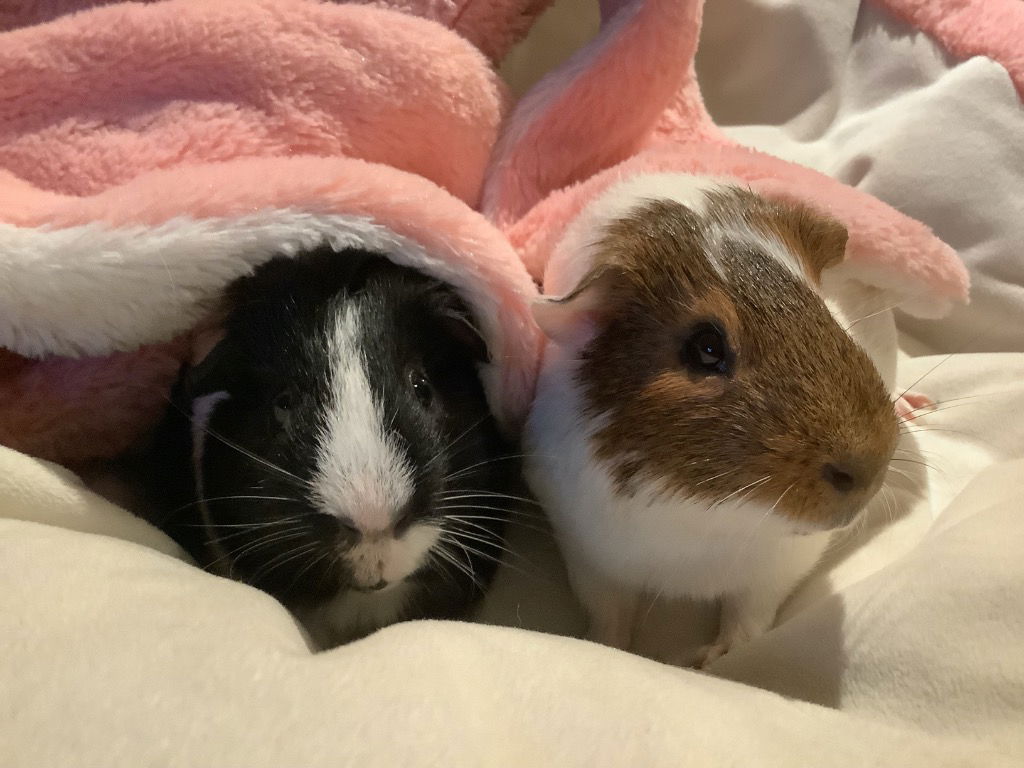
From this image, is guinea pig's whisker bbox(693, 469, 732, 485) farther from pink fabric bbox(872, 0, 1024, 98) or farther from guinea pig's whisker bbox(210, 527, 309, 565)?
pink fabric bbox(872, 0, 1024, 98)

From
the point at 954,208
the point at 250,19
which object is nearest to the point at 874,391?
the point at 954,208

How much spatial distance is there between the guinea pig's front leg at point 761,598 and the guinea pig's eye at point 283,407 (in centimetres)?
51

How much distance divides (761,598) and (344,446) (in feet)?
1.60

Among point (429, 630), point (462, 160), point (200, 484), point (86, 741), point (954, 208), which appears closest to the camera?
point (86, 741)

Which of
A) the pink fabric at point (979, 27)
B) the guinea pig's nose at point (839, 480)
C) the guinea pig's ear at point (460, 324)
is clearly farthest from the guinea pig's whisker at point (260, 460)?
the pink fabric at point (979, 27)

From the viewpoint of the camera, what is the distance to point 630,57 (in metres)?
1.05

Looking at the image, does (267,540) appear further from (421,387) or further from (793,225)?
(793,225)

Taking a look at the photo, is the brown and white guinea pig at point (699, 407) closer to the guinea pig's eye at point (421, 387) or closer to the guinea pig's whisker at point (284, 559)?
the guinea pig's eye at point (421, 387)

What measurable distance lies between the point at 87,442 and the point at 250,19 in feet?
1.77

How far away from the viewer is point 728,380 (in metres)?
0.72

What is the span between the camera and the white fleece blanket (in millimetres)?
505

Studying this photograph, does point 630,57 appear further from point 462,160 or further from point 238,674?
point 238,674

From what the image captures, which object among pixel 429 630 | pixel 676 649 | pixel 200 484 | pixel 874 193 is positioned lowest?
pixel 676 649

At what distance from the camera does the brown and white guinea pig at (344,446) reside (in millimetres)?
716
